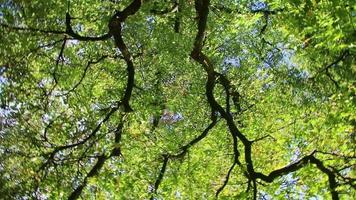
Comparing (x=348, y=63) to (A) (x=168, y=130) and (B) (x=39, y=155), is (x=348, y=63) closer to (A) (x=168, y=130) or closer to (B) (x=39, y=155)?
(B) (x=39, y=155)

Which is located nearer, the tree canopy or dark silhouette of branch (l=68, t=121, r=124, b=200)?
the tree canopy

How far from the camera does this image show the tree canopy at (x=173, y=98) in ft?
30.3

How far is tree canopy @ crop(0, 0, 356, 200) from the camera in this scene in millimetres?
9248

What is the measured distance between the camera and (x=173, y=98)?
16453 millimetres

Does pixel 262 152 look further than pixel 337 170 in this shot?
Yes

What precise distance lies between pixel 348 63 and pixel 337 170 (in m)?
2.89

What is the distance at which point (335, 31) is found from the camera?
8852 mm

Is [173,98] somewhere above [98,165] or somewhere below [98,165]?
above

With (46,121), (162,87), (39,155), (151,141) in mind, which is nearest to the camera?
(39,155)

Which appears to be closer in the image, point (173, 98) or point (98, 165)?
point (98, 165)

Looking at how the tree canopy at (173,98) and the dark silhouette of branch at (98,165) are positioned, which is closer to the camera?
the tree canopy at (173,98)

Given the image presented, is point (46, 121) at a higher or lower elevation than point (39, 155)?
higher

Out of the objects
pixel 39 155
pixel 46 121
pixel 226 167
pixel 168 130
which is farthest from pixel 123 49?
pixel 226 167

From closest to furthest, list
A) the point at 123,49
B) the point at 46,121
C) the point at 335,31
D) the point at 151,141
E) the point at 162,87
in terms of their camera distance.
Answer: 1. the point at 335,31
2. the point at 46,121
3. the point at 123,49
4. the point at 151,141
5. the point at 162,87
